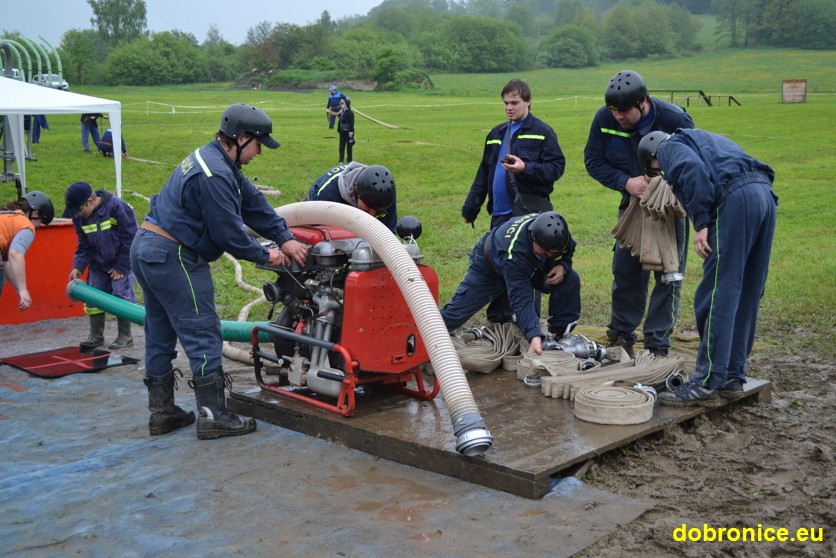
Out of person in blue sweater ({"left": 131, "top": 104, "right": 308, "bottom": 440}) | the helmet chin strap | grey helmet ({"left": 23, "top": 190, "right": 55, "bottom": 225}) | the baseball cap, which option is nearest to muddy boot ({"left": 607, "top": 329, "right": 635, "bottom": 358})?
person in blue sweater ({"left": 131, "top": 104, "right": 308, "bottom": 440})

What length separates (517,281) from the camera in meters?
6.06

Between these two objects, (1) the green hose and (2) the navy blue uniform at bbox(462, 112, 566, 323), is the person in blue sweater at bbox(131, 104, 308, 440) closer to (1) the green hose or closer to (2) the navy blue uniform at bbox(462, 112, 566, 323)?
(1) the green hose

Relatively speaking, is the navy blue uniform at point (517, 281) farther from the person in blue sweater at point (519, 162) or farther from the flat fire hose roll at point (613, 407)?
the flat fire hose roll at point (613, 407)

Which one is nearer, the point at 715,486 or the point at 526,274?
the point at 715,486

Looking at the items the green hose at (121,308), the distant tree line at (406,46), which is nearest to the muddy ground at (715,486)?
the green hose at (121,308)

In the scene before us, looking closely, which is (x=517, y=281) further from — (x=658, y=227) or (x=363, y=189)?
(x=363, y=189)

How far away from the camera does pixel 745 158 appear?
522 cm

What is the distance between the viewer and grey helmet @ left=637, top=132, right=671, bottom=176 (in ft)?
18.7

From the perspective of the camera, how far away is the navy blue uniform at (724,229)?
16.8 ft

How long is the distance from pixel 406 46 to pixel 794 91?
43587 mm

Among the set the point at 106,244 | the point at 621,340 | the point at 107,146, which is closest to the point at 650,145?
the point at 621,340

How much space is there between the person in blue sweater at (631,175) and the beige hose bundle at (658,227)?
11 cm

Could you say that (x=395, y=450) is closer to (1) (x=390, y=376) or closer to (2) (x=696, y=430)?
(1) (x=390, y=376)

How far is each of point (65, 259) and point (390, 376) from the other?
4.96 meters
